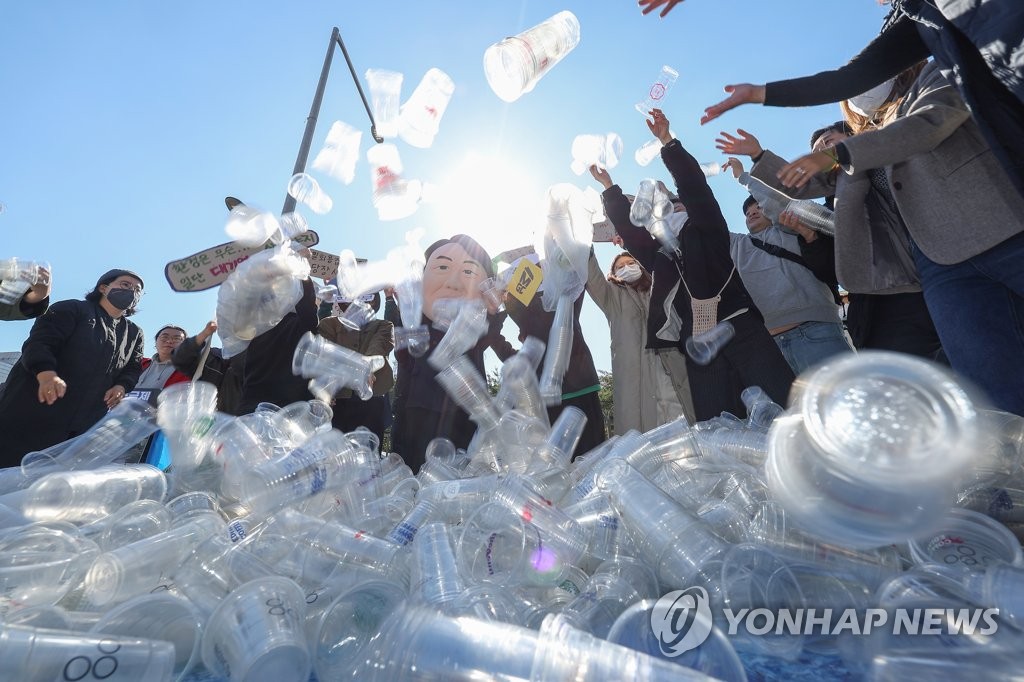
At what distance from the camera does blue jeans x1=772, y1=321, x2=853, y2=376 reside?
3086 mm

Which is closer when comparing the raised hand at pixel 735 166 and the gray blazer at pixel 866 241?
the gray blazer at pixel 866 241

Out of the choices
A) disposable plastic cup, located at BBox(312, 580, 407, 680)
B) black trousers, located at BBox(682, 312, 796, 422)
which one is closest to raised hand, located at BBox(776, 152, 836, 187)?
black trousers, located at BBox(682, 312, 796, 422)

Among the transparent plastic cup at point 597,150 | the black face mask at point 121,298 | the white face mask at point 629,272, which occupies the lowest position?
the white face mask at point 629,272

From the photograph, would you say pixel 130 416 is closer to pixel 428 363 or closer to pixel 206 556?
pixel 428 363

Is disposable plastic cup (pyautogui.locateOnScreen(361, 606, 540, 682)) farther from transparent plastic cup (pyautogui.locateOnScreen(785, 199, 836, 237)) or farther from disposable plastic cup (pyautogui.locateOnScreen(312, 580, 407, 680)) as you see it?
transparent plastic cup (pyautogui.locateOnScreen(785, 199, 836, 237))

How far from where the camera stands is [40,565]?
1.18 metres

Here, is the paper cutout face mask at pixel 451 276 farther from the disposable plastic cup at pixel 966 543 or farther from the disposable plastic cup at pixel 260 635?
the disposable plastic cup at pixel 966 543

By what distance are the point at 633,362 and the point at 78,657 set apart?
3513 mm

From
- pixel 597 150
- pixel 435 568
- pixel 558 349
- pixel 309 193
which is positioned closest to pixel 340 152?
pixel 309 193

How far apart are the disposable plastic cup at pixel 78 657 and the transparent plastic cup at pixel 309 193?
410 centimetres

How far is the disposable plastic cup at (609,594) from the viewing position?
1005 mm

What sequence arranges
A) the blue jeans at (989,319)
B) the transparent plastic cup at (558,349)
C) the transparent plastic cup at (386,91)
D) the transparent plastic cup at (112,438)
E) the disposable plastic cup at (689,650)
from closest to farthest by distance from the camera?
the disposable plastic cup at (689,650) < the blue jeans at (989,319) < the transparent plastic cup at (112,438) < the transparent plastic cup at (558,349) < the transparent plastic cup at (386,91)

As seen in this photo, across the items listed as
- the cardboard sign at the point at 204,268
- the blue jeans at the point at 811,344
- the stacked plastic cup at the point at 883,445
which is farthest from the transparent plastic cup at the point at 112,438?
the blue jeans at the point at 811,344

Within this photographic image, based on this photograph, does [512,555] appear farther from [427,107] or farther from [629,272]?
[427,107]
